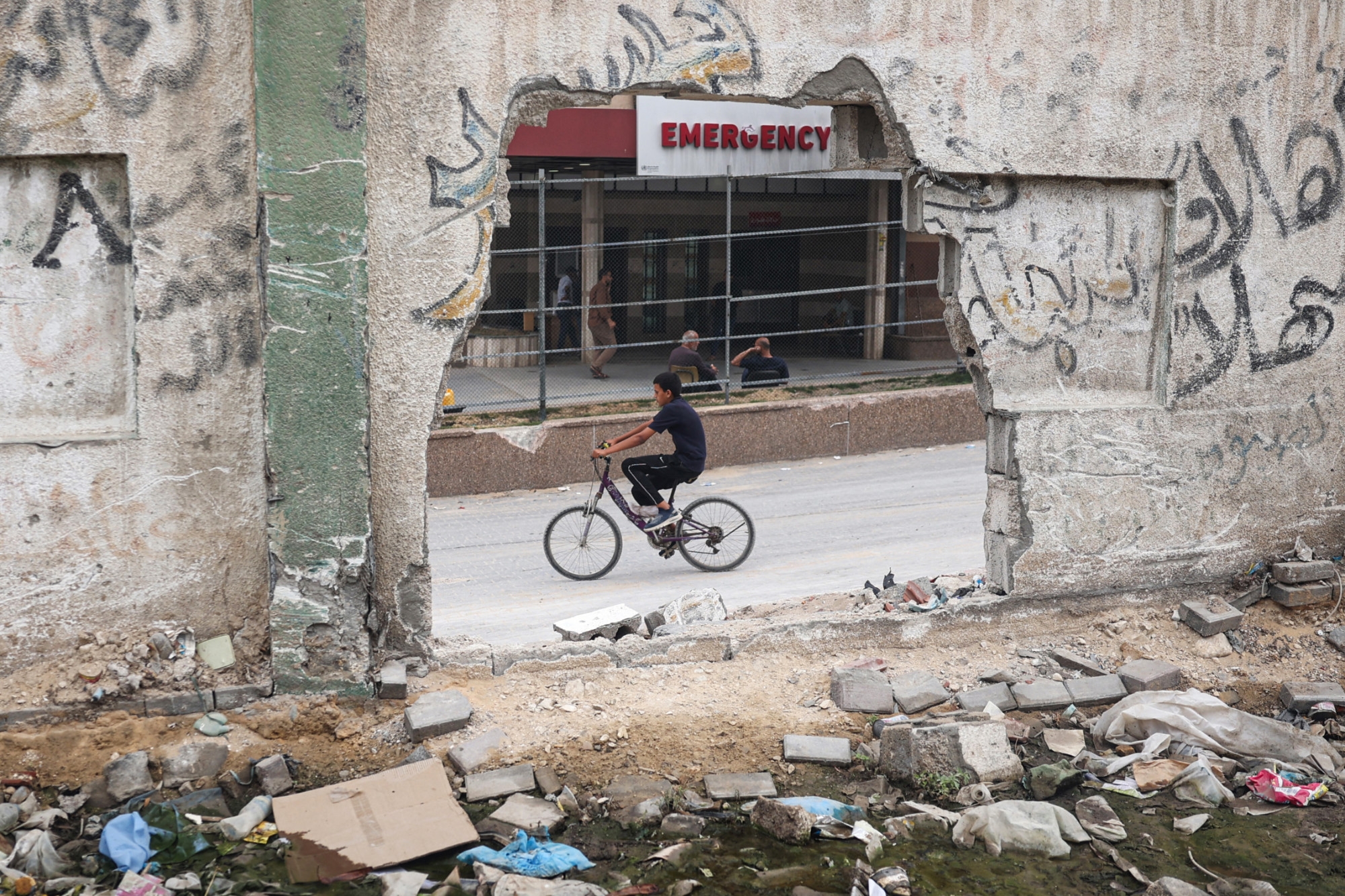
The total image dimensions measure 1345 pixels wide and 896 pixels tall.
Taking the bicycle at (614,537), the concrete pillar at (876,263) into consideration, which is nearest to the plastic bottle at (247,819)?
the bicycle at (614,537)

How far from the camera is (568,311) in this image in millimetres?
17328

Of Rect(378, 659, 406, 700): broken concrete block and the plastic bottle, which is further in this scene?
Rect(378, 659, 406, 700): broken concrete block

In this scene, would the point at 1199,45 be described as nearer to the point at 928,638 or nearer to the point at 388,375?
the point at 928,638

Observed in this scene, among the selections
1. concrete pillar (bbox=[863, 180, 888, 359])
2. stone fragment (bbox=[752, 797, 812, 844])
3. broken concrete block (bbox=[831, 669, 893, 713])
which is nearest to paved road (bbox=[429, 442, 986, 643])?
broken concrete block (bbox=[831, 669, 893, 713])

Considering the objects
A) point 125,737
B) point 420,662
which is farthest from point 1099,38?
point 125,737

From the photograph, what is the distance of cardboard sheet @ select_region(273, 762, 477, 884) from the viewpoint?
4.39 m

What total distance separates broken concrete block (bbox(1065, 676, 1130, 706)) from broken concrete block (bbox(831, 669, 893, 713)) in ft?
2.98

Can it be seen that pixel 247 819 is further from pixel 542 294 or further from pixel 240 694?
pixel 542 294

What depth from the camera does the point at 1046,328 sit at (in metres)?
6.25

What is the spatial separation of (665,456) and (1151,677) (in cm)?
425

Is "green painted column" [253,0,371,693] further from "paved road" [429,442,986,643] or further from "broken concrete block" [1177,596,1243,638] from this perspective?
"broken concrete block" [1177,596,1243,638]

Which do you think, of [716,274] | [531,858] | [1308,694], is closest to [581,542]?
[531,858]

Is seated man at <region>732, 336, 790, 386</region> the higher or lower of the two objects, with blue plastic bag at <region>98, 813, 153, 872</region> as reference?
higher

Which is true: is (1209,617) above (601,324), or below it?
below
